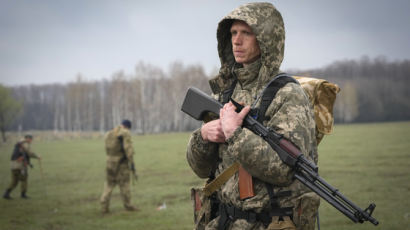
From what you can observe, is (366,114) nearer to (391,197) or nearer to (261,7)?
(391,197)

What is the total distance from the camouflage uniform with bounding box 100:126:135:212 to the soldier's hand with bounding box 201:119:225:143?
31.1ft

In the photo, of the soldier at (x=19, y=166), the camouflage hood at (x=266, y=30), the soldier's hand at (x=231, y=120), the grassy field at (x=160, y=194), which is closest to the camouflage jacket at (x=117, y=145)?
the grassy field at (x=160, y=194)

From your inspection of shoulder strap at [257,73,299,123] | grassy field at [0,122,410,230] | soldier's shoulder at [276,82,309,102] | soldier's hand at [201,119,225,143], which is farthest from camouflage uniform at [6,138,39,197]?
soldier's shoulder at [276,82,309,102]

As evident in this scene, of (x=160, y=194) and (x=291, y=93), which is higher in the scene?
(x=291, y=93)

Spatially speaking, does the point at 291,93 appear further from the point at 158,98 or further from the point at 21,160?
the point at 158,98

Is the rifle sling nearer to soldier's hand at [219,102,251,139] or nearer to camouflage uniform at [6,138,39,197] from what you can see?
soldier's hand at [219,102,251,139]

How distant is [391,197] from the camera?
12.2 metres

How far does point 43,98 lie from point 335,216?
4396 inches

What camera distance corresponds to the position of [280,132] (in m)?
3.01

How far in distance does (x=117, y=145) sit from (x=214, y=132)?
9.84 metres

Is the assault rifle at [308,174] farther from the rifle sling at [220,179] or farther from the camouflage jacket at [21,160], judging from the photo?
the camouflage jacket at [21,160]

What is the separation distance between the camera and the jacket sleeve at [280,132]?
9.63 ft

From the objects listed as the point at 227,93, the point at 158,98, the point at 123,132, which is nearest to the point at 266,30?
the point at 227,93

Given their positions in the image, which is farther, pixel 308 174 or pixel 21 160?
pixel 21 160
